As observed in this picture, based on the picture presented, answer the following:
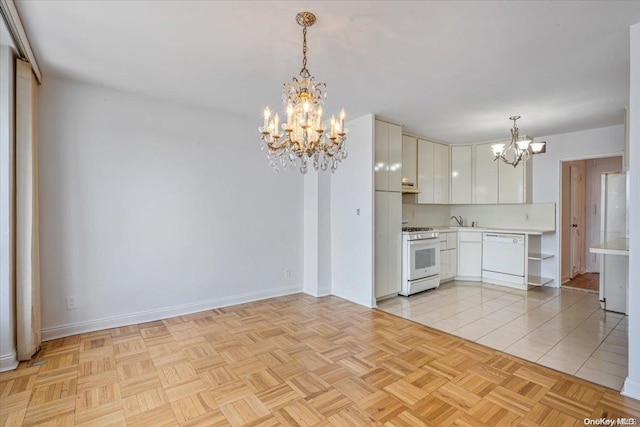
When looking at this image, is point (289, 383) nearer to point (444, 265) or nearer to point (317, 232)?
point (317, 232)

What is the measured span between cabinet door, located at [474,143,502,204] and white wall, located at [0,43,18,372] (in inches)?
240

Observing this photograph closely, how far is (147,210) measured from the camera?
3.49 metres

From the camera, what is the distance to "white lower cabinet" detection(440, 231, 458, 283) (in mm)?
A: 5254

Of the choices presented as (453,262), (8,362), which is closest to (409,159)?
(453,262)

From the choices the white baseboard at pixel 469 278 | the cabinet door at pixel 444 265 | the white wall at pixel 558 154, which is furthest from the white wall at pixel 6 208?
the white wall at pixel 558 154

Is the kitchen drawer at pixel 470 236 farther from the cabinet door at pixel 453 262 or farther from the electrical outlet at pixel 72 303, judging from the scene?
the electrical outlet at pixel 72 303

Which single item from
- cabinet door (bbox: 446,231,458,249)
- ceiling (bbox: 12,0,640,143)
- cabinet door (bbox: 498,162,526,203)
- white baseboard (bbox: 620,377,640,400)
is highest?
ceiling (bbox: 12,0,640,143)

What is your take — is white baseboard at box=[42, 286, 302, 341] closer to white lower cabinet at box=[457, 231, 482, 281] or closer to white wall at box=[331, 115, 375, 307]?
white wall at box=[331, 115, 375, 307]

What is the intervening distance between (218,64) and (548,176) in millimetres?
5226

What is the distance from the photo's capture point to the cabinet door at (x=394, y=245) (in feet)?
14.3

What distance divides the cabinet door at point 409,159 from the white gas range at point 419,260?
886mm

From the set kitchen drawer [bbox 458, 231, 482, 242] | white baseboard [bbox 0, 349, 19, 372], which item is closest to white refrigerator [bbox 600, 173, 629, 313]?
kitchen drawer [bbox 458, 231, 482, 242]

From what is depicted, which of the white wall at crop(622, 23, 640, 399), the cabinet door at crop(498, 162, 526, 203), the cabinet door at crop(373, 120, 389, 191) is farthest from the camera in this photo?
the cabinet door at crop(498, 162, 526, 203)

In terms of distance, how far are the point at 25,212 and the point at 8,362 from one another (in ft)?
3.86
